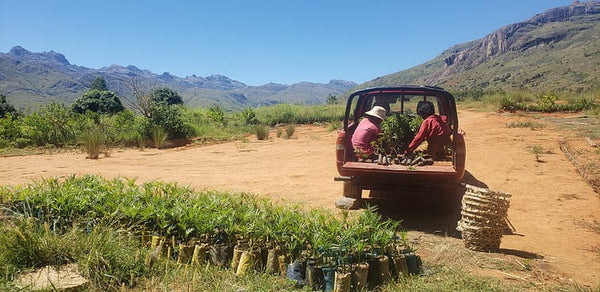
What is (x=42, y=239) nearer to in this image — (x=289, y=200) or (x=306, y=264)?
(x=306, y=264)

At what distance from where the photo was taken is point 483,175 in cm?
793

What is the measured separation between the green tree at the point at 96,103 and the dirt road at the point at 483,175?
18576 millimetres

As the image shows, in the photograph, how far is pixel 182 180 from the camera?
768cm

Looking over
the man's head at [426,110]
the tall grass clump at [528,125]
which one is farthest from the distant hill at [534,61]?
the man's head at [426,110]

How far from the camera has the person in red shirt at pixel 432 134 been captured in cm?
523

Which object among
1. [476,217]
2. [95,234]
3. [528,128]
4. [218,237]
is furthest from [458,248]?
[528,128]

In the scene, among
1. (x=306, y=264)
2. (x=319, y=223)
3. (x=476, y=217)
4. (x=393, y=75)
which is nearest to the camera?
(x=306, y=264)

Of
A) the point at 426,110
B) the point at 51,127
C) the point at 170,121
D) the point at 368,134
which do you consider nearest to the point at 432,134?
the point at 426,110

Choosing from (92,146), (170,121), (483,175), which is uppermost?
(170,121)

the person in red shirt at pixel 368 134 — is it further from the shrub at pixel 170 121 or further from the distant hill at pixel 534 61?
the distant hill at pixel 534 61

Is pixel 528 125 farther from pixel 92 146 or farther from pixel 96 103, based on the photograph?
pixel 96 103

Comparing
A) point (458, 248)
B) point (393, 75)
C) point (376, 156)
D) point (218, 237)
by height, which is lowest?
point (458, 248)

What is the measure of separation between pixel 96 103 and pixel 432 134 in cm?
2981

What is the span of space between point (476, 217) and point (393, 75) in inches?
6196
